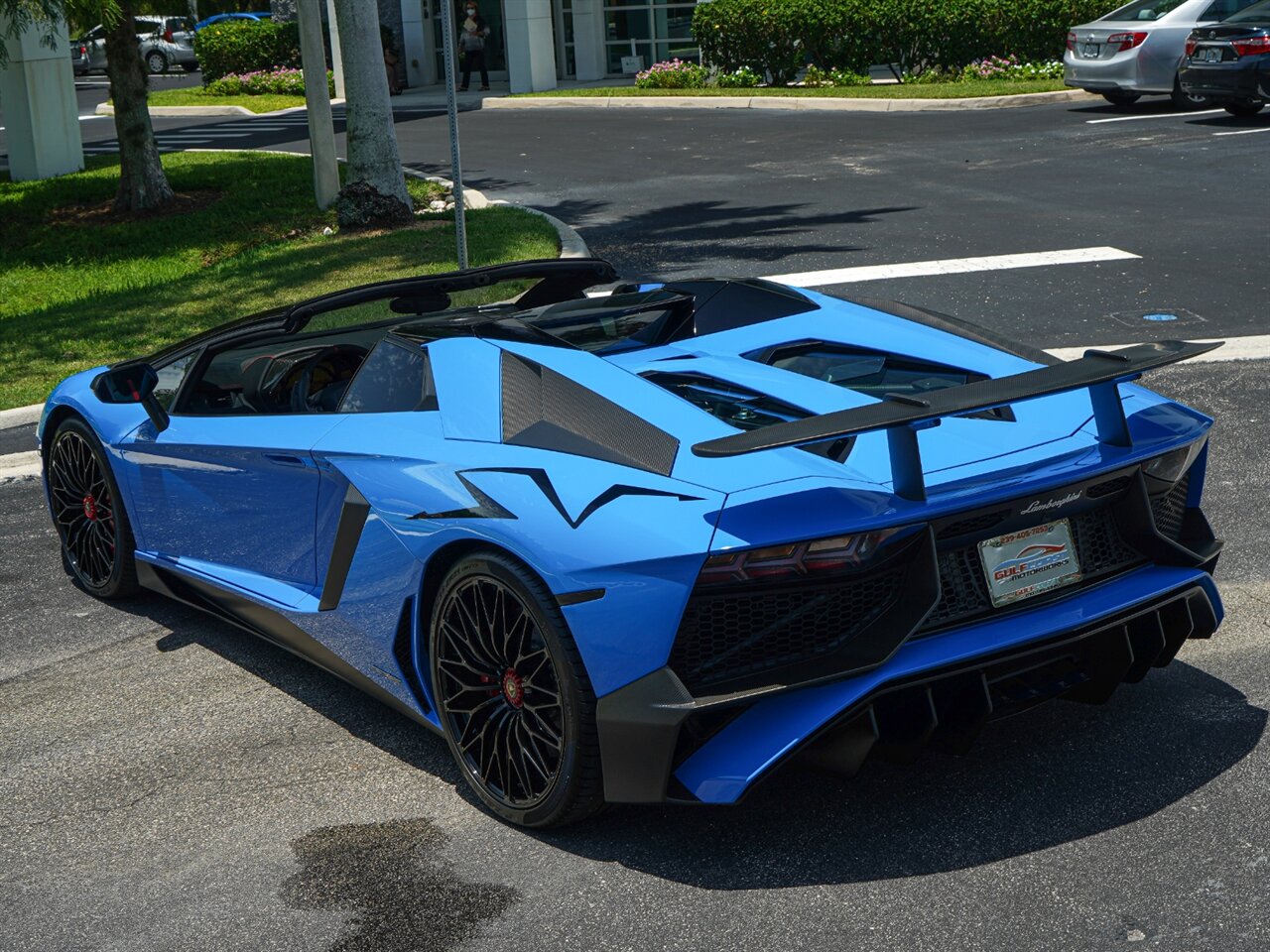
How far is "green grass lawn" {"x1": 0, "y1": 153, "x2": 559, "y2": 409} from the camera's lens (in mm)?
12125

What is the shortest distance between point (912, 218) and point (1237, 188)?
3204 mm

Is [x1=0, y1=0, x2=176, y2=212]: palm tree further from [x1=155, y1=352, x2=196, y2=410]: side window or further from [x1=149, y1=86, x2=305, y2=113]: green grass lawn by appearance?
[x1=149, y1=86, x2=305, y2=113]: green grass lawn

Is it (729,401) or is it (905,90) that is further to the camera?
(905,90)

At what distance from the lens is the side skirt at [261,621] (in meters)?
4.65

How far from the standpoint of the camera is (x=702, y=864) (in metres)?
3.86

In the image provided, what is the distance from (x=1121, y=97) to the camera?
71.8 ft

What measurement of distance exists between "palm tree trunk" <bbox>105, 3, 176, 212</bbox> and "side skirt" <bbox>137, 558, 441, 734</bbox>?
14.7 m

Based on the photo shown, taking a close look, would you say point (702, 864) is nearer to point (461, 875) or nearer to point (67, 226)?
point (461, 875)

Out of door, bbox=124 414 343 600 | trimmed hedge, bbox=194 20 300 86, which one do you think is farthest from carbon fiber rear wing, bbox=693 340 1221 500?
trimmed hedge, bbox=194 20 300 86

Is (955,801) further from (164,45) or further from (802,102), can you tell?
(164,45)

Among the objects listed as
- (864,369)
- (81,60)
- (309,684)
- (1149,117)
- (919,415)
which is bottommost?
(309,684)

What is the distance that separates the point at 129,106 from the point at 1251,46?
13.8m

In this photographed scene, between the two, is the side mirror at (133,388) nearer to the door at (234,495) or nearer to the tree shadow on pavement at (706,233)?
the door at (234,495)

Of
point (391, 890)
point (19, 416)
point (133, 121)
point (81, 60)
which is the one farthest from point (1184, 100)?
point (81, 60)
